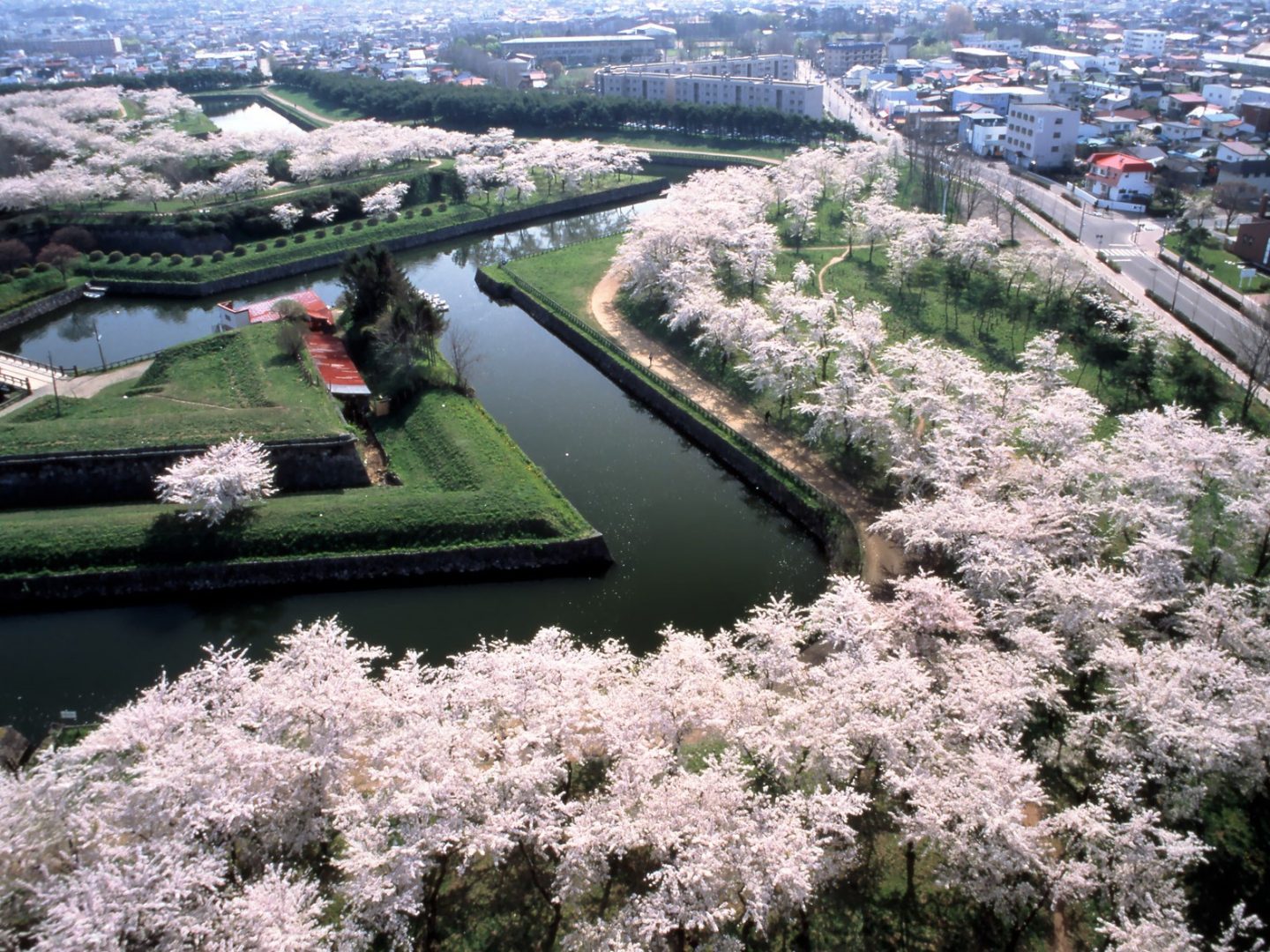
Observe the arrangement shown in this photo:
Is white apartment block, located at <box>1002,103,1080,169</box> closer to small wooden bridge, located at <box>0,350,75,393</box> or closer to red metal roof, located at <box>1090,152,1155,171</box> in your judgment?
red metal roof, located at <box>1090,152,1155,171</box>

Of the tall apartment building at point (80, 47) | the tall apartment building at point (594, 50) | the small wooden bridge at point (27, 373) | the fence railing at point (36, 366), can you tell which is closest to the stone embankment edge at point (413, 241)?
the small wooden bridge at point (27, 373)

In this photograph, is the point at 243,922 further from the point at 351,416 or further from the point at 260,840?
the point at 351,416

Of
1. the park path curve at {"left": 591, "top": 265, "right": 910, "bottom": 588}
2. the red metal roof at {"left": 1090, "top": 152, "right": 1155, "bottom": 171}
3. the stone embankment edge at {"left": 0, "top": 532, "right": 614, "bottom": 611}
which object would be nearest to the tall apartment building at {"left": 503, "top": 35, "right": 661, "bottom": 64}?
the red metal roof at {"left": 1090, "top": 152, "right": 1155, "bottom": 171}

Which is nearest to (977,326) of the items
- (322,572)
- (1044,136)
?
(322,572)

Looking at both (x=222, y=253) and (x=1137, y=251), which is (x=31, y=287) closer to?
(x=222, y=253)

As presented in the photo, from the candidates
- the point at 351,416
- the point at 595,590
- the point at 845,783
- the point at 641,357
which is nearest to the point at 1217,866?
the point at 845,783

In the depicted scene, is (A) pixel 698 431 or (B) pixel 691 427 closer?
(A) pixel 698 431

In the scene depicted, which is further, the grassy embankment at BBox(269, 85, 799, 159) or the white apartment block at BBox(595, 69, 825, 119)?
the white apartment block at BBox(595, 69, 825, 119)

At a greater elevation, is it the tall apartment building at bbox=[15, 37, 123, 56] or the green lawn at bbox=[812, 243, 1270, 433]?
the tall apartment building at bbox=[15, 37, 123, 56]
